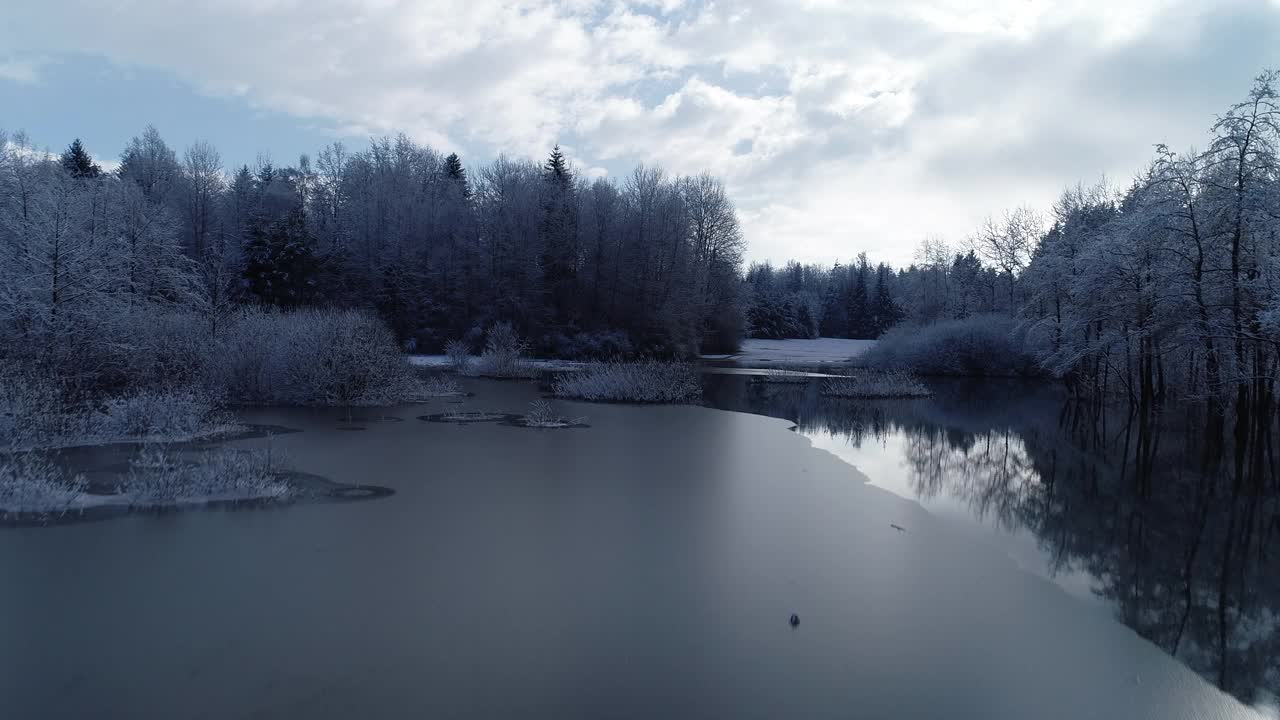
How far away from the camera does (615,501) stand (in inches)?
446

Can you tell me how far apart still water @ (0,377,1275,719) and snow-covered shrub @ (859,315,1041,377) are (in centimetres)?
3380

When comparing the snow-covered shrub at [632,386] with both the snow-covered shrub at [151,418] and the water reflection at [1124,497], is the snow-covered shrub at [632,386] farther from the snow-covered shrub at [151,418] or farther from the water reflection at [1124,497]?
the snow-covered shrub at [151,418]

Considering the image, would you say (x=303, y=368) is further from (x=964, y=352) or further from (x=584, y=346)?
(x=964, y=352)

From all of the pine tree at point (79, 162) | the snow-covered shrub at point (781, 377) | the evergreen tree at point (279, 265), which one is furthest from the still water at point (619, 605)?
the pine tree at point (79, 162)

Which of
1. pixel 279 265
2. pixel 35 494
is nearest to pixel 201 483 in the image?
pixel 35 494

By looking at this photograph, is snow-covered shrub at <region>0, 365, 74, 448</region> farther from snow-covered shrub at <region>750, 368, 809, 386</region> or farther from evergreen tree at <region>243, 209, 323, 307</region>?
evergreen tree at <region>243, 209, 323, 307</region>

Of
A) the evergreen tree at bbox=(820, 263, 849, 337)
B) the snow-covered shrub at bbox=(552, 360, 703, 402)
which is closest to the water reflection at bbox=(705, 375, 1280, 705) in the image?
the snow-covered shrub at bbox=(552, 360, 703, 402)

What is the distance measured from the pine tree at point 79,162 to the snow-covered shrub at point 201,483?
52.0 metres

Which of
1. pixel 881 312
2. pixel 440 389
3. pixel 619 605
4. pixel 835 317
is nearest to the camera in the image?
pixel 619 605

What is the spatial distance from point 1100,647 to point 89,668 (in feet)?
26.0

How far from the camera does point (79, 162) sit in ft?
183

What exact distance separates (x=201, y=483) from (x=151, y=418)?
5865 mm

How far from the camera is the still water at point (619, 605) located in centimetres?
544

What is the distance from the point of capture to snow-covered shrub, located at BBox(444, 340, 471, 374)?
128ft
